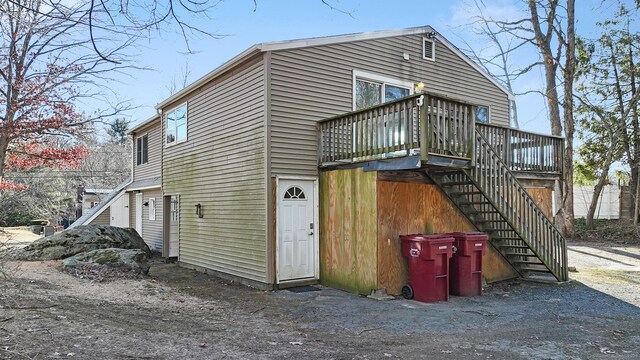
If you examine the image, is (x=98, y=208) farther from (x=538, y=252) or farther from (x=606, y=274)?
(x=606, y=274)

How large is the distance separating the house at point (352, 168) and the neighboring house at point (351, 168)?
3 cm

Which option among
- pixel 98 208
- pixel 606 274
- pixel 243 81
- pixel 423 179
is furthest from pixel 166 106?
pixel 606 274

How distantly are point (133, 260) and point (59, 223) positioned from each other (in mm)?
22229

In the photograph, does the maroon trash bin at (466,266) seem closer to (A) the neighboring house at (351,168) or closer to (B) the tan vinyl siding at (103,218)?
(A) the neighboring house at (351,168)

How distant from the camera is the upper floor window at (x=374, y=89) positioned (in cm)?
1032

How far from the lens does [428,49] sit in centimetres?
1153

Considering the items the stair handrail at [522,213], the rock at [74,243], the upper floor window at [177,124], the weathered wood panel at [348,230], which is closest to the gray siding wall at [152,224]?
the rock at [74,243]

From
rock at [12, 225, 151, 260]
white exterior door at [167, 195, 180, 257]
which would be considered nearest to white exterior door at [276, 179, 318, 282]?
rock at [12, 225, 151, 260]

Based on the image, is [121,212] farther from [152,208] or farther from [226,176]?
[226,176]

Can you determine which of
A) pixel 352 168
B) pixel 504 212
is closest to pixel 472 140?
pixel 504 212

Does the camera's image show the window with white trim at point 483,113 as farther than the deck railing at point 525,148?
Yes

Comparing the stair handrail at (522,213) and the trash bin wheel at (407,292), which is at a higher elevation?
the stair handrail at (522,213)

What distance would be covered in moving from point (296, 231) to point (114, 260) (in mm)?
4236

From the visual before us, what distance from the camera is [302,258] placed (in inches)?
363
